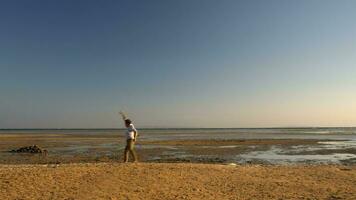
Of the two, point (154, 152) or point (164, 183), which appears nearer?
point (164, 183)

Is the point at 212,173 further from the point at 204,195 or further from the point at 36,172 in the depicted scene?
the point at 36,172

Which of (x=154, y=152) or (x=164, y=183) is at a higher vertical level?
(x=164, y=183)

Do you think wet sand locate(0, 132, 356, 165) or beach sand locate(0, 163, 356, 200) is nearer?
beach sand locate(0, 163, 356, 200)

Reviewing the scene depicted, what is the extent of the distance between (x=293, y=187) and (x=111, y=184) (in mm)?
6136

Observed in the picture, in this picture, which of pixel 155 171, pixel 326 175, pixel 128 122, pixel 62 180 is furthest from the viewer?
pixel 128 122

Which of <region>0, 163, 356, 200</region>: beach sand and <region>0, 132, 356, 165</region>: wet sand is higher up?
<region>0, 163, 356, 200</region>: beach sand

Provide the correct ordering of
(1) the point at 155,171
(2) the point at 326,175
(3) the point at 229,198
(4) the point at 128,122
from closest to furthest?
(3) the point at 229,198 < (1) the point at 155,171 < (2) the point at 326,175 < (4) the point at 128,122

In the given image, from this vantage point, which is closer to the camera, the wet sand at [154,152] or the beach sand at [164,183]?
the beach sand at [164,183]

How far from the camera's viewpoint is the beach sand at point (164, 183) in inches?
516

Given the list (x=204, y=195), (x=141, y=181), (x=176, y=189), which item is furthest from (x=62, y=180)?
(x=204, y=195)

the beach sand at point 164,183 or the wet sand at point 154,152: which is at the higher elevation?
the beach sand at point 164,183

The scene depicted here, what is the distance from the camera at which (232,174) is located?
16.6 metres

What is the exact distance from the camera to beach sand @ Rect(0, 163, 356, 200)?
13.1 m

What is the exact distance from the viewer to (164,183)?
14.4 metres
